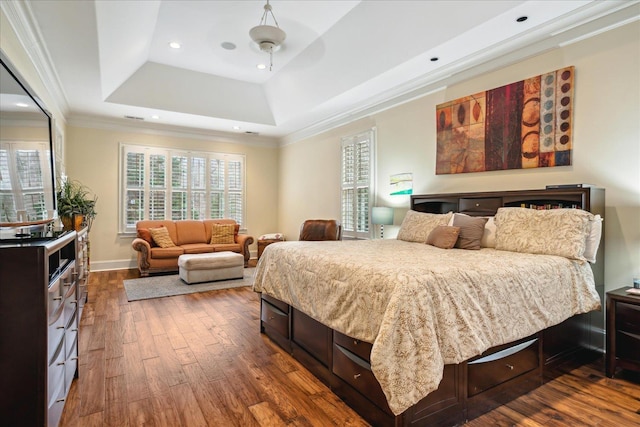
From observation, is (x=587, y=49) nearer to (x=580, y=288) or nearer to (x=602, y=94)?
(x=602, y=94)

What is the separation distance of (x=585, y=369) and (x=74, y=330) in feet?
12.4

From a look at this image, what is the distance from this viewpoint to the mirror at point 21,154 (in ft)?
6.38

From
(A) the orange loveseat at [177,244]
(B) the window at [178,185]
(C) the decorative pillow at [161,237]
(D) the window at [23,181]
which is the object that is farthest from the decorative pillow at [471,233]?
(B) the window at [178,185]

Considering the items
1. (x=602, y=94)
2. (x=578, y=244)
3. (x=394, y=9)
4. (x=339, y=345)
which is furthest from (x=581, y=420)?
(x=394, y=9)

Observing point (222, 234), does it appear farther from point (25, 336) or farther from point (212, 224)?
point (25, 336)

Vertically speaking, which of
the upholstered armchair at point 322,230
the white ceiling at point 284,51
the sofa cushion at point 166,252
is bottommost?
the sofa cushion at point 166,252

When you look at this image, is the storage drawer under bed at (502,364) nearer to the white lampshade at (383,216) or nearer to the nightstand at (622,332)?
the nightstand at (622,332)

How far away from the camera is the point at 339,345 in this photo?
2225 mm

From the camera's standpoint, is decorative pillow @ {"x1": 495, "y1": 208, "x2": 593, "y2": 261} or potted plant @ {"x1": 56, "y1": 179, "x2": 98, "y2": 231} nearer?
decorative pillow @ {"x1": 495, "y1": 208, "x2": 593, "y2": 261}

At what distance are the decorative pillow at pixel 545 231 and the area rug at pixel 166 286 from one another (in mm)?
3806

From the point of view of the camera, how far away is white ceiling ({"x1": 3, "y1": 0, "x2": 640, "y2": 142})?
9.99 feet

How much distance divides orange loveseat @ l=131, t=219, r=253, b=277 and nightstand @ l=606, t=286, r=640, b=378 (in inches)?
216

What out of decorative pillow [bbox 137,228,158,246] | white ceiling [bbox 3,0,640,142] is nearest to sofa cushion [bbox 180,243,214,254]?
decorative pillow [bbox 137,228,158,246]

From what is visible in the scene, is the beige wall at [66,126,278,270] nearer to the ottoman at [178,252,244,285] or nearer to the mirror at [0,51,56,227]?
the ottoman at [178,252,244,285]
